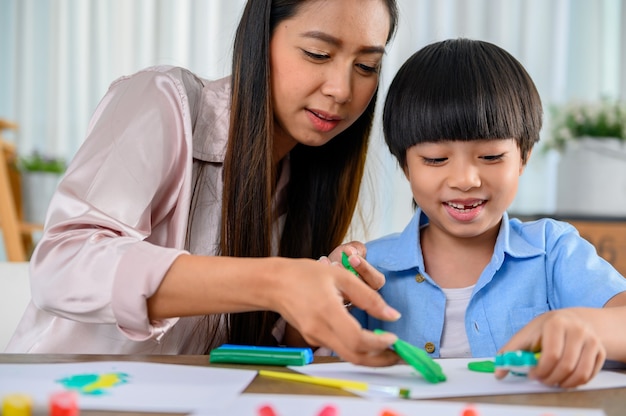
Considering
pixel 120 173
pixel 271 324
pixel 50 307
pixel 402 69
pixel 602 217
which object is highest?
pixel 402 69

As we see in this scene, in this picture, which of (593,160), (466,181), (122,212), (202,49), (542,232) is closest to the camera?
(122,212)

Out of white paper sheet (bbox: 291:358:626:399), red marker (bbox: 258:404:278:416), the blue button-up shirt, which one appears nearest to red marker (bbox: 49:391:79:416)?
red marker (bbox: 258:404:278:416)

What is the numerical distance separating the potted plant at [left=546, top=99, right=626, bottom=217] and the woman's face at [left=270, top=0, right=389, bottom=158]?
184 cm

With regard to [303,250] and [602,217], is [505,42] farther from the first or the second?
[303,250]

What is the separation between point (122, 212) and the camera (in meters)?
0.98

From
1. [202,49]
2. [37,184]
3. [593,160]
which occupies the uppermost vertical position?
[202,49]

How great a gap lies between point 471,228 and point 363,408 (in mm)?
516

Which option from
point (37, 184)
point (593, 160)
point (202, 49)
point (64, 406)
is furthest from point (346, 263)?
point (202, 49)

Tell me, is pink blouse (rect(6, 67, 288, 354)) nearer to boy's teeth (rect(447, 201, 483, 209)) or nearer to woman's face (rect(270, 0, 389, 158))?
woman's face (rect(270, 0, 389, 158))

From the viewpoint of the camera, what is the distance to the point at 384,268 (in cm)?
122

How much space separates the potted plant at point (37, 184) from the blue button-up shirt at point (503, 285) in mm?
2571

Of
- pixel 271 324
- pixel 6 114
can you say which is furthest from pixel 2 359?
pixel 6 114

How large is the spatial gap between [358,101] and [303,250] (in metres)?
0.30

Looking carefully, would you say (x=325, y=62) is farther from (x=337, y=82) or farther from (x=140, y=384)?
(x=140, y=384)
